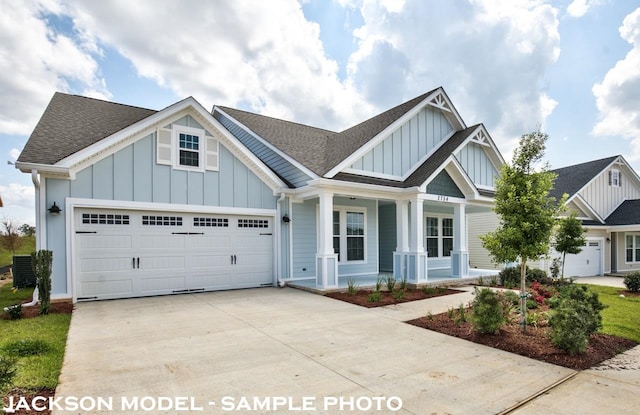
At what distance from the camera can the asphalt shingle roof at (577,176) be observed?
19406 mm

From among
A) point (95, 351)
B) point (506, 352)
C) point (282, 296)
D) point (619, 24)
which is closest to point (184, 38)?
point (282, 296)

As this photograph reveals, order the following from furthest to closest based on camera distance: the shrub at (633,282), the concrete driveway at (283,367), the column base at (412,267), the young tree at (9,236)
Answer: the young tree at (9,236), the shrub at (633,282), the column base at (412,267), the concrete driveway at (283,367)

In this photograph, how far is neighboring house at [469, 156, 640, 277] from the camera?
18422mm

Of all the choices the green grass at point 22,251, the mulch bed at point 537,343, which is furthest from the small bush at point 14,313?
the green grass at point 22,251

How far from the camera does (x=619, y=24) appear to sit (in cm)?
1126

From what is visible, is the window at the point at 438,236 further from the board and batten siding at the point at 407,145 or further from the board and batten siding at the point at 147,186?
the board and batten siding at the point at 147,186

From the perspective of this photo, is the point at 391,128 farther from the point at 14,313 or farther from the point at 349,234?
the point at 14,313

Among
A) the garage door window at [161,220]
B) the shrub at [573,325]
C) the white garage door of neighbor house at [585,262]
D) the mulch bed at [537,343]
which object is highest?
the garage door window at [161,220]

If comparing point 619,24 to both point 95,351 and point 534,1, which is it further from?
point 95,351

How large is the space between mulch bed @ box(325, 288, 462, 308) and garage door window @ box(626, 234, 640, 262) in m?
15.7

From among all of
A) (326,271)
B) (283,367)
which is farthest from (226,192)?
(283,367)

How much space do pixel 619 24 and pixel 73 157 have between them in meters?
16.6

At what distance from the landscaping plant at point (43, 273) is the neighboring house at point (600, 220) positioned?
63.4 feet

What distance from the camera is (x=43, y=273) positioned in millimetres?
7535
